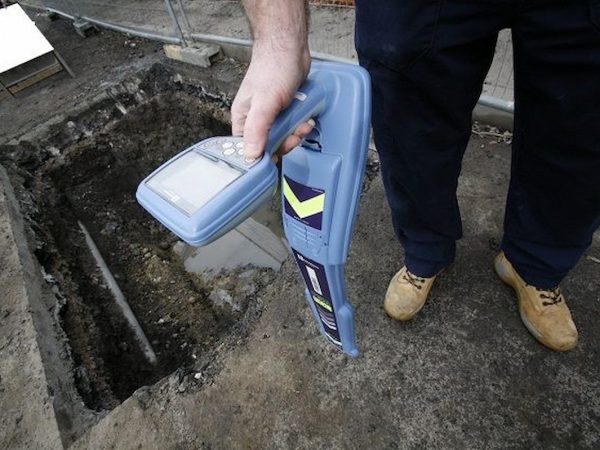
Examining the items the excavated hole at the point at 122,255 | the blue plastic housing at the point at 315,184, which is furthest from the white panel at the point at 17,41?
the blue plastic housing at the point at 315,184

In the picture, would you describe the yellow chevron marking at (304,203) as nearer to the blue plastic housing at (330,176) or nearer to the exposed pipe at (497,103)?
the blue plastic housing at (330,176)

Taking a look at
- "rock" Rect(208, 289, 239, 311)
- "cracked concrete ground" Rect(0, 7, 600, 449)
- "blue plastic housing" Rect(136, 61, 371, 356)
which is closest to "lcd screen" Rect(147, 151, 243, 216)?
"blue plastic housing" Rect(136, 61, 371, 356)

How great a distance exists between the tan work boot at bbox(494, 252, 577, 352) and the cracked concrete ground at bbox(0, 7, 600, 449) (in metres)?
0.05

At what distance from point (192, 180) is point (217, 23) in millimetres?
3187

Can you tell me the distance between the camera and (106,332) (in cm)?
216

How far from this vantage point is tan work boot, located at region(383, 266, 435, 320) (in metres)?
1.52

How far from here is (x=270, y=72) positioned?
848mm

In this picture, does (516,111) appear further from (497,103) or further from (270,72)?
(497,103)

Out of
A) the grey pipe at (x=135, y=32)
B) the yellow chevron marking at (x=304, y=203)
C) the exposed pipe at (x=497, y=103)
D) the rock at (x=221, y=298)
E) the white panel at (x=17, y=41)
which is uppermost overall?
the yellow chevron marking at (x=304, y=203)

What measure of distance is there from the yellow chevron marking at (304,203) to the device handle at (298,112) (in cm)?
16

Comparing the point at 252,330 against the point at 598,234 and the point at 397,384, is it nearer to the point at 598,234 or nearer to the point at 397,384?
the point at 397,384

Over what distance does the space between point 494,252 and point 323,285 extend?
1.01m

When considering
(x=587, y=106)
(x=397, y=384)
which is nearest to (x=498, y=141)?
(x=587, y=106)

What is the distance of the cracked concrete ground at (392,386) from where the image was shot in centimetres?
131
